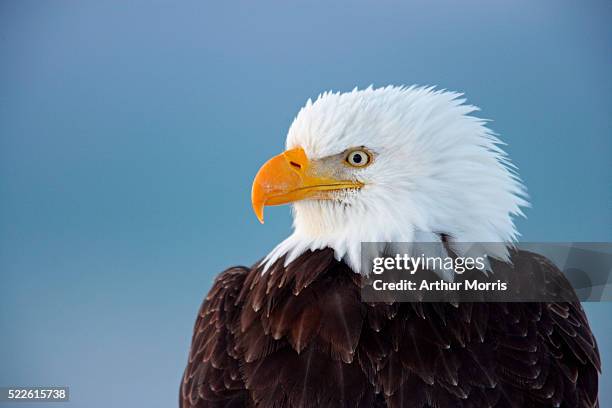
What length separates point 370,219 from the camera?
230 cm

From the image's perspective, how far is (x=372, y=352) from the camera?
2.03 metres

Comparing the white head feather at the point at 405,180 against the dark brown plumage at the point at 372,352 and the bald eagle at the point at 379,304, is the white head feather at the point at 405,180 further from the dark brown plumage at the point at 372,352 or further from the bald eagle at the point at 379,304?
the dark brown plumage at the point at 372,352

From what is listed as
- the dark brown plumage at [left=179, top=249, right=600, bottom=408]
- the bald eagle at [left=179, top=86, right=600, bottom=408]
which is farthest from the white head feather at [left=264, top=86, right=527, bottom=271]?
the dark brown plumage at [left=179, top=249, right=600, bottom=408]

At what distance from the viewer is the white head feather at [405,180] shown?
89.1 inches

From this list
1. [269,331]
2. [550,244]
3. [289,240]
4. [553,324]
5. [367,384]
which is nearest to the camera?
[367,384]

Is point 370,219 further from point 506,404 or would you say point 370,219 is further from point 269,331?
point 506,404

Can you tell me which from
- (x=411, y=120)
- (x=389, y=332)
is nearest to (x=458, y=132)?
(x=411, y=120)

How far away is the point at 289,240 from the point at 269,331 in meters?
0.45

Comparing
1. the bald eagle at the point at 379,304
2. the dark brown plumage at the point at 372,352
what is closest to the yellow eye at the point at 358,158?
the bald eagle at the point at 379,304

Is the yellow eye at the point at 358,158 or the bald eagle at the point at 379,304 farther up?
the yellow eye at the point at 358,158

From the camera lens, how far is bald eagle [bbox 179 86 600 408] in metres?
2.00

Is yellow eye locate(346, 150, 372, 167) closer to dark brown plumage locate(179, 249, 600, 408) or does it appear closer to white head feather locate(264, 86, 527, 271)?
white head feather locate(264, 86, 527, 271)

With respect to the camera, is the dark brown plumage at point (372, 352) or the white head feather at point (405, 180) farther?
the white head feather at point (405, 180)

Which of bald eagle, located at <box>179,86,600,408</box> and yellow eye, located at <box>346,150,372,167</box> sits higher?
yellow eye, located at <box>346,150,372,167</box>
